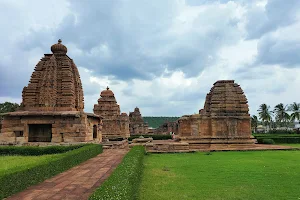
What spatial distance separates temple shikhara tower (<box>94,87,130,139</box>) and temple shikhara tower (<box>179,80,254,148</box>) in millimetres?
15156

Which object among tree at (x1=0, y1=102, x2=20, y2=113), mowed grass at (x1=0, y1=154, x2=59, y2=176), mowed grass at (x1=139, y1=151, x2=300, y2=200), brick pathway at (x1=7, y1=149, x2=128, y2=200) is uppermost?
tree at (x1=0, y1=102, x2=20, y2=113)

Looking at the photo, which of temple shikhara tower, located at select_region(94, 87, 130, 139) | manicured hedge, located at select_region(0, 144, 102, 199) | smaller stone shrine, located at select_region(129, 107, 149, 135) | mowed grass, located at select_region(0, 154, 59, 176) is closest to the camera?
manicured hedge, located at select_region(0, 144, 102, 199)

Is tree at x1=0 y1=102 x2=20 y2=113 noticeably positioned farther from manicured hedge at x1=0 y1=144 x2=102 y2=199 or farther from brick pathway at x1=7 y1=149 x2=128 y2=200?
brick pathway at x1=7 y1=149 x2=128 y2=200

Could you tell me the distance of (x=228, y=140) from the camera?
2167 cm

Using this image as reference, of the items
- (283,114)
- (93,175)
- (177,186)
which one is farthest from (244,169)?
(283,114)

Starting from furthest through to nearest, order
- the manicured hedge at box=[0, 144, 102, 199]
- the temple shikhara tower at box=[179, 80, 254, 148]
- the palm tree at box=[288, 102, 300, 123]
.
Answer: the palm tree at box=[288, 102, 300, 123], the temple shikhara tower at box=[179, 80, 254, 148], the manicured hedge at box=[0, 144, 102, 199]

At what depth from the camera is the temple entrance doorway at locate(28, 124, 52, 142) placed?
62.1ft

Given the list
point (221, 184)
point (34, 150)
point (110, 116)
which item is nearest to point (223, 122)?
point (34, 150)

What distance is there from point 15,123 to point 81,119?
4.52 metres

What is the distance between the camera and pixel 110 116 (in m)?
36.3

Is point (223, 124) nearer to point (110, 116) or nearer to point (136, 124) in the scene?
point (110, 116)

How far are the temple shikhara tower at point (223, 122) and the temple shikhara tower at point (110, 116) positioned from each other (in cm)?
1516

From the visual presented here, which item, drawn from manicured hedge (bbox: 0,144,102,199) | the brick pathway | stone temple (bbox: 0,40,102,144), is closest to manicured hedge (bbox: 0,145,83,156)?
stone temple (bbox: 0,40,102,144)

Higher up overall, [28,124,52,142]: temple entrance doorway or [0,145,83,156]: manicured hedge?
[28,124,52,142]: temple entrance doorway
